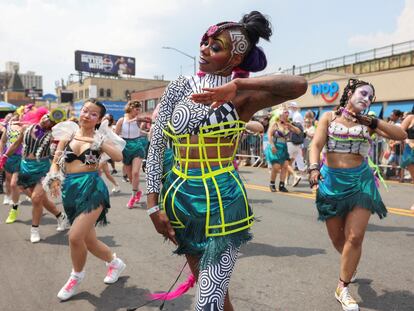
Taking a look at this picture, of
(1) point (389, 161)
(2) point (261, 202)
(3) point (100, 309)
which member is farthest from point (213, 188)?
(1) point (389, 161)

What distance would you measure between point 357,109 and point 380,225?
3.46m

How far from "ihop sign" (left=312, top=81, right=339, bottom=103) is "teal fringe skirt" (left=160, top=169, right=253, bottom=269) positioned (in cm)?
2689

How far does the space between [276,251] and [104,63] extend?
71.0 meters

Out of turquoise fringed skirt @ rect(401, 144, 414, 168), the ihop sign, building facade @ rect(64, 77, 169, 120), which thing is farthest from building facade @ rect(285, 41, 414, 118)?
building facade @ rect(64, 77, 169, 120)

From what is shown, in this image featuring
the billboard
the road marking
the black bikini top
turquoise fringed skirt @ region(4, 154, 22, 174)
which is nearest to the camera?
the black bikini top

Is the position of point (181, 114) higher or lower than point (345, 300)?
higher

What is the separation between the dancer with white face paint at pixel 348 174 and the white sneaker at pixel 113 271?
2.17 meters

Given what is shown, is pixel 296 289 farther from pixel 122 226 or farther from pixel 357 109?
pixel 122 226

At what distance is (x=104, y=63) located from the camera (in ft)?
235

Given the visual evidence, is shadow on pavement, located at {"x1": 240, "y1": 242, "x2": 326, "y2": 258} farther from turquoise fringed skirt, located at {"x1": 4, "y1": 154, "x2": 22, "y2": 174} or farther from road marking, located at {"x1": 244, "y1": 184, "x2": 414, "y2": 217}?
turquoise fringed skirt, located at {"x1": 4, "y1": 154, "x2": 22, "y2": 174}

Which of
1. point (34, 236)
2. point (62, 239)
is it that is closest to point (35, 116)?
point (34, 236)

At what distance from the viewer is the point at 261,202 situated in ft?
28.8

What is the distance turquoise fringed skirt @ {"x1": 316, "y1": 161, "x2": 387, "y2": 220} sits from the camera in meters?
3.75

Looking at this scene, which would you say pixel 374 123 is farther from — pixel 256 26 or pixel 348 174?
pixel 256 26
